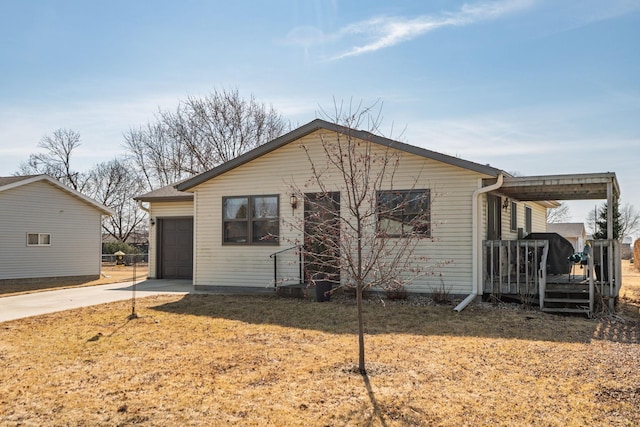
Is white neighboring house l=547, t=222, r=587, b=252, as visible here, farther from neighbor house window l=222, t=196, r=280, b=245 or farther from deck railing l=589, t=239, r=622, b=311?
neighbor house window l=222, t=196, r=280, b=245

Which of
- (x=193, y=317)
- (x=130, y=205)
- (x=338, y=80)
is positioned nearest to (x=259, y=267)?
(x=193, y=317)

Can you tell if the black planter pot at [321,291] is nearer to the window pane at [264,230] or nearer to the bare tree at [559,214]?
the window pane at [264,230]

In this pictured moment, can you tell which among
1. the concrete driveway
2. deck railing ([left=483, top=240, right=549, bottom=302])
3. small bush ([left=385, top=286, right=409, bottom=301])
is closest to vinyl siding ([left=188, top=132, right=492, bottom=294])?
small bush ([left=385, top=286, right=409, bottom=301])

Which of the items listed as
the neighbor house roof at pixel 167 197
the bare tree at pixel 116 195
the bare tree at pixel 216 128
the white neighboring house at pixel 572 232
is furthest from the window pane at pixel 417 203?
the bare tree at pixel 116 195

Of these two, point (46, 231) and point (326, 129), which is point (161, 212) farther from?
point (326, 129)

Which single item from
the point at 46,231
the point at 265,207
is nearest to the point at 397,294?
the point at 265,207

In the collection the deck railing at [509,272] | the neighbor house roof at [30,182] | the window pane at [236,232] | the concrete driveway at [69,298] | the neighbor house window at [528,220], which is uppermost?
the neighbor house roof at [30,182]

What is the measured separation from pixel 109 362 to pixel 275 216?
6.74 metres

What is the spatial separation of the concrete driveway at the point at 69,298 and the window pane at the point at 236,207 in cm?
227

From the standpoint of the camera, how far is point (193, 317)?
29.3ft

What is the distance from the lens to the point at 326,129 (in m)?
11.6

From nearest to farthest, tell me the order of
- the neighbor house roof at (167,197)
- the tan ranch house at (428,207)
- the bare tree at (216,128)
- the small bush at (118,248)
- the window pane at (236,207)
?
the tan ranch house at (428,207)
the window pane at (236,207)
the neighbor house roof at (167,197)
the bare tree at (216,128)
the small bush at (118,248)

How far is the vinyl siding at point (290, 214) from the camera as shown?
10680 mm

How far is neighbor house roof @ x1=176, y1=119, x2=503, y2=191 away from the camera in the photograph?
10.2 meters
